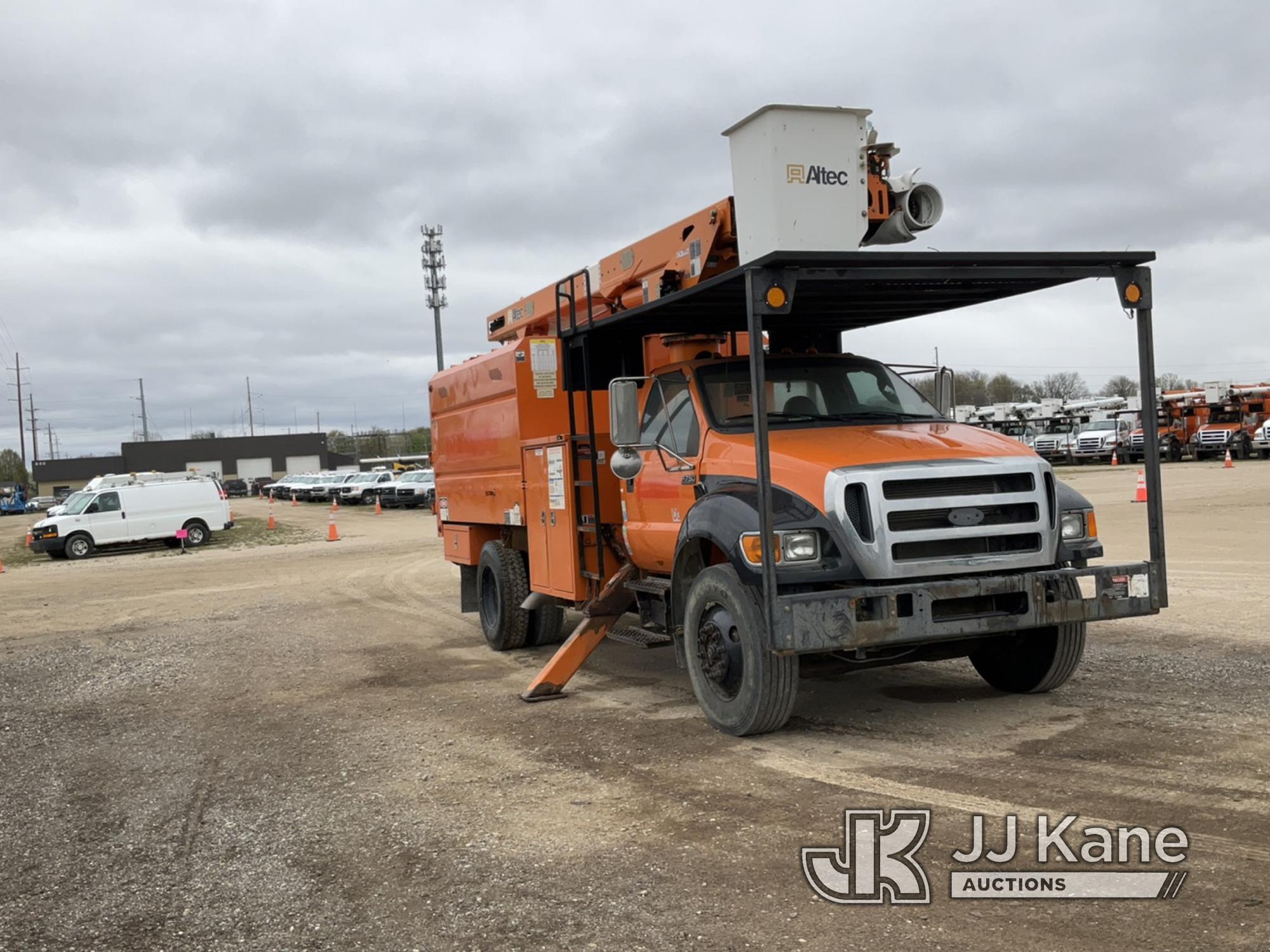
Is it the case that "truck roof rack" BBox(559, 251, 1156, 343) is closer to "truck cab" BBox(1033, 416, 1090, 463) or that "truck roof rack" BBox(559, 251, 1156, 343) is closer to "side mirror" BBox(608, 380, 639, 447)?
"side mirror" BBox(608, 380, 639, 447)

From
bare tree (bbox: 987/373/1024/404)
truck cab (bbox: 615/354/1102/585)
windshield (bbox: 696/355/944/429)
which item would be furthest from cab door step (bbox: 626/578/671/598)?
bare tree (bbox: 987/373/1024/404)

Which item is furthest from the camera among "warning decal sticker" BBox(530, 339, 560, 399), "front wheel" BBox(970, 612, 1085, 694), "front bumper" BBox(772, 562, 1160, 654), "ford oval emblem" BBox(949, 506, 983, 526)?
"warning decal sticker" BBox(530, 339, 560, 399)

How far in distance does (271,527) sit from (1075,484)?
25142mm

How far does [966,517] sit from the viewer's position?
20.3ft

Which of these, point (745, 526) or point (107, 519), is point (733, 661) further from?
point (107, 519)

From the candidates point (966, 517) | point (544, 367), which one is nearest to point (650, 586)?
point (544, 367)

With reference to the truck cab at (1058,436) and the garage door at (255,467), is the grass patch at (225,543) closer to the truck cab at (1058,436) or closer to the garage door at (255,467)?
the truck cab at (1058,436)

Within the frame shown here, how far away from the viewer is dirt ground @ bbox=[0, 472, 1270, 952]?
4051 millimetres

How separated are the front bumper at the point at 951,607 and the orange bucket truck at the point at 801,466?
12mm

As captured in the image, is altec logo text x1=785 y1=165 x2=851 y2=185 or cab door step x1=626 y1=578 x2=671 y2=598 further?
cab door step x1=626 y1=578 x2=671 y2=598

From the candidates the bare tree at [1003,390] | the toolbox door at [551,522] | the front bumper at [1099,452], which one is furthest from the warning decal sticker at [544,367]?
the bare tree at [1003,390]

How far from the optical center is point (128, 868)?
195 inches

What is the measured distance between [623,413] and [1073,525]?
9.47 feet

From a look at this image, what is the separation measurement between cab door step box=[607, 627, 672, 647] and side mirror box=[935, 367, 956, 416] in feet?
8.89
